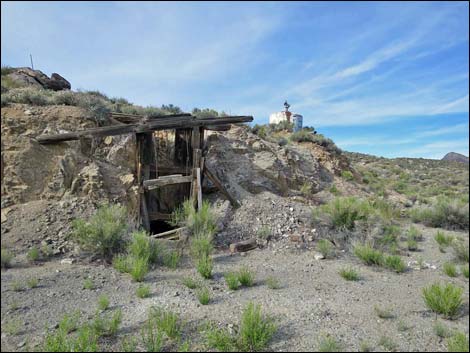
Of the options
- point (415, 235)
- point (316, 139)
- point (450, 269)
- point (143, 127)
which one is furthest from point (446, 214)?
point (316, 139)

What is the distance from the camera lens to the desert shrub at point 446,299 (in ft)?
14.2

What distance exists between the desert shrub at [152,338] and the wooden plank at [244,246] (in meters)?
3.76

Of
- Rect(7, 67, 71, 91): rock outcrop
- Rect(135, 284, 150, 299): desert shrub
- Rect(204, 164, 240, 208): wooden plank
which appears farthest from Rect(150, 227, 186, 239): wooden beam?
Rect(7, 67, 71, 91): rock outcrop

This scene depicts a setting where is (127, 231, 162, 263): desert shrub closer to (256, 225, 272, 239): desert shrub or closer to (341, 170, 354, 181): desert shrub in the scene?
(256, 225, 272, 239): desert shrub

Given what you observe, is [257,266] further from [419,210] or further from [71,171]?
[71,171]

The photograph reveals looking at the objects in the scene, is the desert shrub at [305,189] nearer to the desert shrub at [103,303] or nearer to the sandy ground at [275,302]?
the sandy ground at [275,302]

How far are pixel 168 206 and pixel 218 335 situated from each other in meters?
6.34

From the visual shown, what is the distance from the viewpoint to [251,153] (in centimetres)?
1240

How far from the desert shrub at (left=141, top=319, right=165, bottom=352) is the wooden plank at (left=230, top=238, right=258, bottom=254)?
3756mm

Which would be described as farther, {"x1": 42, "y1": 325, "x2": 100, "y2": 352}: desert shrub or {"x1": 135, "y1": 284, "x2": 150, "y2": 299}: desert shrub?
{"x1": 135, "y1": 284, "x2": 150, "y2": 299}: desert shrub

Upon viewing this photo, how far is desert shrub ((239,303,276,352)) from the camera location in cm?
391

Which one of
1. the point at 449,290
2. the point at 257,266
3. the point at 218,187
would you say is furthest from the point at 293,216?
the point at 449,290

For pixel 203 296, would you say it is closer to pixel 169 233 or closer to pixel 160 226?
pixel 169 233

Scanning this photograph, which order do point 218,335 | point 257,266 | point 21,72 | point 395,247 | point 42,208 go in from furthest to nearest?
point 21,72, point 395,247, point 257,266, point 42,208, point 218,335
